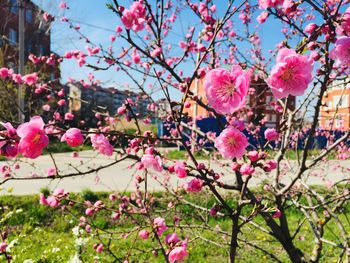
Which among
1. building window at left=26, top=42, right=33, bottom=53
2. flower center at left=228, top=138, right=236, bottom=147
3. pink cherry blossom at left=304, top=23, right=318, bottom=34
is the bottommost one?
flower center at left=228, top=138, right=236, bottom=147

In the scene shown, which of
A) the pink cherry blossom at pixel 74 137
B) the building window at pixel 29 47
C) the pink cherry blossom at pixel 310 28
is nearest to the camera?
the pink cherry blossom at pixel 74 137

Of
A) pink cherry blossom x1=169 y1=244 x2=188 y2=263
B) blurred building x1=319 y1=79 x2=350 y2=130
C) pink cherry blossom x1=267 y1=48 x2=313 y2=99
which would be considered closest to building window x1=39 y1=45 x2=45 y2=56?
blurred building x1=319 y1=79 x2=350 y2=130

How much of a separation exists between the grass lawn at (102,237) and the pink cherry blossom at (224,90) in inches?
96.1

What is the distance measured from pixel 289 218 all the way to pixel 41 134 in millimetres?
5479

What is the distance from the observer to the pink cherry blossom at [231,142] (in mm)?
1187

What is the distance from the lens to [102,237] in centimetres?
449

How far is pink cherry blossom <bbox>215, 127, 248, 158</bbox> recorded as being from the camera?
3.89ft

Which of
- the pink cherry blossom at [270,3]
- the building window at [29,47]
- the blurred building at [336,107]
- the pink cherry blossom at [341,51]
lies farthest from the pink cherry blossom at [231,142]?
the building window at [29,47]

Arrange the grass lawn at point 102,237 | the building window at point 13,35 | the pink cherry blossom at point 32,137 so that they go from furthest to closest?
the building window at point 13,35 < the grass lawn at point 102,237 < the pink cherry blossom at point 32,137

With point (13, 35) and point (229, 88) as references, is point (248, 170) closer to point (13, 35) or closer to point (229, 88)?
point (229, 88)

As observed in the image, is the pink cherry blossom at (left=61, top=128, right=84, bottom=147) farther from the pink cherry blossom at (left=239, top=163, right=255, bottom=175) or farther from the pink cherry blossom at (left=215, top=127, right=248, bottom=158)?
the pink cherry blossom at (left=239, top=163, right=255, bottom=175)

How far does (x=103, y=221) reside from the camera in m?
5.15

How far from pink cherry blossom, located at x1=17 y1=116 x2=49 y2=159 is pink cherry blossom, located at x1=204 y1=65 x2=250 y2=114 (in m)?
0.51

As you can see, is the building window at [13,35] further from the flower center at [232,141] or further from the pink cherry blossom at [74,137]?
the flower center at [232,141]
